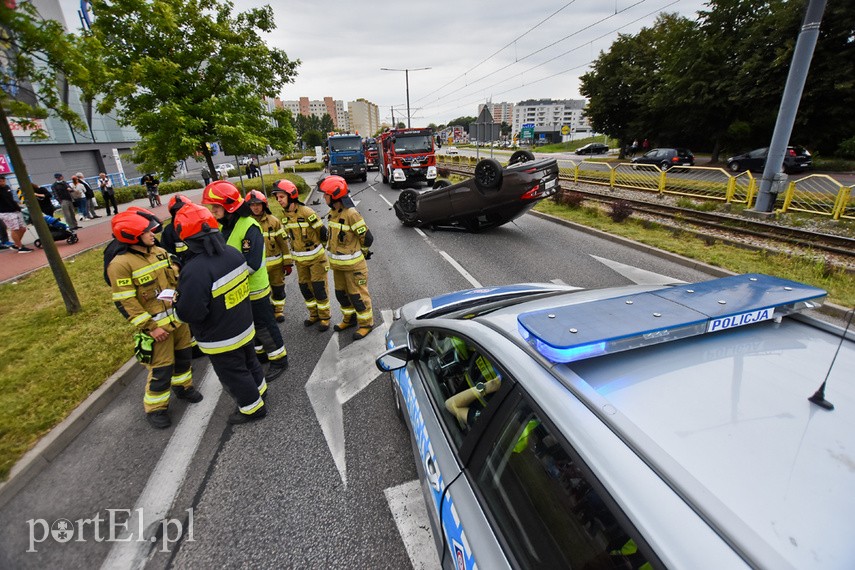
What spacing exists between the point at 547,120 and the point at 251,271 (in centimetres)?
16091

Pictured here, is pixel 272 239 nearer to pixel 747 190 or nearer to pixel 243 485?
pixel 243 485

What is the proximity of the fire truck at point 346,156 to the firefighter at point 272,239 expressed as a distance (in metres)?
20.3

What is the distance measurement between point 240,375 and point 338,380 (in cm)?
105

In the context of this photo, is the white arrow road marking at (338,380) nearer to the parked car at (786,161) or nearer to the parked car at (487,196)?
the parked car at (487,196)

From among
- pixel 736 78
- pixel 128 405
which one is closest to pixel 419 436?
pixel 128 405

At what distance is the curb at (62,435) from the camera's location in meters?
2.99

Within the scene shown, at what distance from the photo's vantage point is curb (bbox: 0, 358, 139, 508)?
299 cm

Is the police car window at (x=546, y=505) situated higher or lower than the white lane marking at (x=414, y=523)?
higher

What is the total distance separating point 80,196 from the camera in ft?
45.3

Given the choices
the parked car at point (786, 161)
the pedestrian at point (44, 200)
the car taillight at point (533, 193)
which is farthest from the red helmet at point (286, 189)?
the parked car at point (786, 161)

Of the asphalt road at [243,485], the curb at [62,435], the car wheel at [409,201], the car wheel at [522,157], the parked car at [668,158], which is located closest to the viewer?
the asphalt road at [243,485]

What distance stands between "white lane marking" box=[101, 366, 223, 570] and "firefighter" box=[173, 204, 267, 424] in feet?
1.25

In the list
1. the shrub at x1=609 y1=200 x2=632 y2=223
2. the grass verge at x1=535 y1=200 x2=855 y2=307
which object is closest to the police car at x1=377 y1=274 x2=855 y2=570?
the grass verge at x1=535 y1=200 x2=855 y2=307

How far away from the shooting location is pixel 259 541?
2518mm
